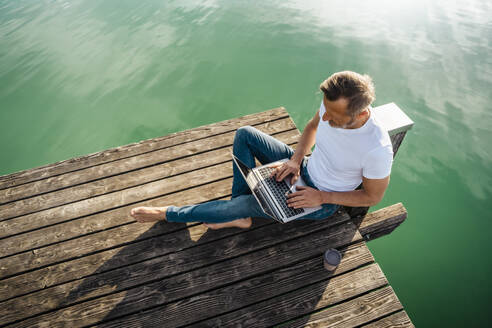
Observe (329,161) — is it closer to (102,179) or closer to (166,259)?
(166,259)

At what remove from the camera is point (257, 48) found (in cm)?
615

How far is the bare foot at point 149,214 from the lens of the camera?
2.07 m

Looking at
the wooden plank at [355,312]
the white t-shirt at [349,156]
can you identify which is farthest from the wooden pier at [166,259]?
the white t-shirt at [349,156]

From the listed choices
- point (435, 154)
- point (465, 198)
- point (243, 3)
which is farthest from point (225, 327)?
point (243, 3)

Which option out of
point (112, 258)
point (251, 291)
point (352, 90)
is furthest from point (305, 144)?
point (112, 258)

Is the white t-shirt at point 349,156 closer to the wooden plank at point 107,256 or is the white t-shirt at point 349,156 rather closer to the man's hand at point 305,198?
the man's hand at point 305,198

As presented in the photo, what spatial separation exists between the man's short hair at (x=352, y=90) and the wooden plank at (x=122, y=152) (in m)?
1.53

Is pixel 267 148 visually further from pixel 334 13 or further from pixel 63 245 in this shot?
pixel 334 13

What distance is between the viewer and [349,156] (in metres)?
1.51

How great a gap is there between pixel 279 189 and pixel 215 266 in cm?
73

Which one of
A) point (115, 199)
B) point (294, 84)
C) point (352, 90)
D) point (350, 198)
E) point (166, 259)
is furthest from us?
point (294, 84)

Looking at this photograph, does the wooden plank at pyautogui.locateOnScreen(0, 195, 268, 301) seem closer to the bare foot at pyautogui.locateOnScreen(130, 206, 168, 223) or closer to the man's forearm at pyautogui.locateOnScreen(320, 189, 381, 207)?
the bare foot at pyautogui.locateOnScreen(130, 206, 168, 223)

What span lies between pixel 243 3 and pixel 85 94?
514 cm

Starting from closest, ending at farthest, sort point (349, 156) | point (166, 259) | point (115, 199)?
point (349, 156) < point (166, 259) < point (115, 199)
